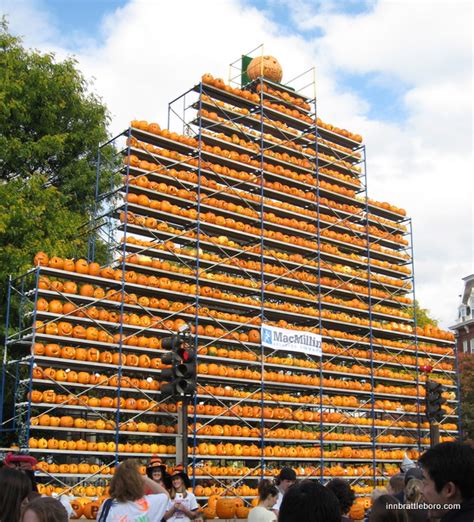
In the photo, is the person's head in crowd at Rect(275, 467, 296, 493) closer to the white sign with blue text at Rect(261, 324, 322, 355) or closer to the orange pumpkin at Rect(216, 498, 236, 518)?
the orange pumpkin at Rect(216, 498, 236, 518)

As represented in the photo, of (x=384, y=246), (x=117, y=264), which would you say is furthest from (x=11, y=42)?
(x=384, y=246)

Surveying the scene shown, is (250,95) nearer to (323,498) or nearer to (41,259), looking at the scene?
(41,259)

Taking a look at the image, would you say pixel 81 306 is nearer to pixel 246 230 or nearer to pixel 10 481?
pixel 246 230

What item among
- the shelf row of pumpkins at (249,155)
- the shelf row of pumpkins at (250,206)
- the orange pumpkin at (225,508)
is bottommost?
the orange pumpkin at (225,508)

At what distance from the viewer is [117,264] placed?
826 inches

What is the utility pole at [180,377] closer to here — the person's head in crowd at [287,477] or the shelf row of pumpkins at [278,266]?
the person's head in crowd at [287,477]

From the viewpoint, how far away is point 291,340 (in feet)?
79.8

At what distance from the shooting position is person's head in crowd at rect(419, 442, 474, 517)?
374cm

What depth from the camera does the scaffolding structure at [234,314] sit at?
19234 millimetres

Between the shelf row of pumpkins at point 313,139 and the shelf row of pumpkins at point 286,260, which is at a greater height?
the shelf row of pumpkins at point 313,139

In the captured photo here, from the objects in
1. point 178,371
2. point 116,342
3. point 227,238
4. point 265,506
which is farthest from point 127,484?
point 227,238

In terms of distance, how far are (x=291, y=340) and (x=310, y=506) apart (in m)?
20.9

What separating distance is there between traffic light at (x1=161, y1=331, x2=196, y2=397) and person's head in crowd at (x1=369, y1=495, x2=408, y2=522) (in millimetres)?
9501

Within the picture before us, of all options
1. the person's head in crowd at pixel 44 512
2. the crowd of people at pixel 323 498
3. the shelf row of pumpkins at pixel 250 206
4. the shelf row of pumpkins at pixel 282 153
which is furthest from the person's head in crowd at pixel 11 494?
Result: the shelf row of pumpkins at pixel 282 153
